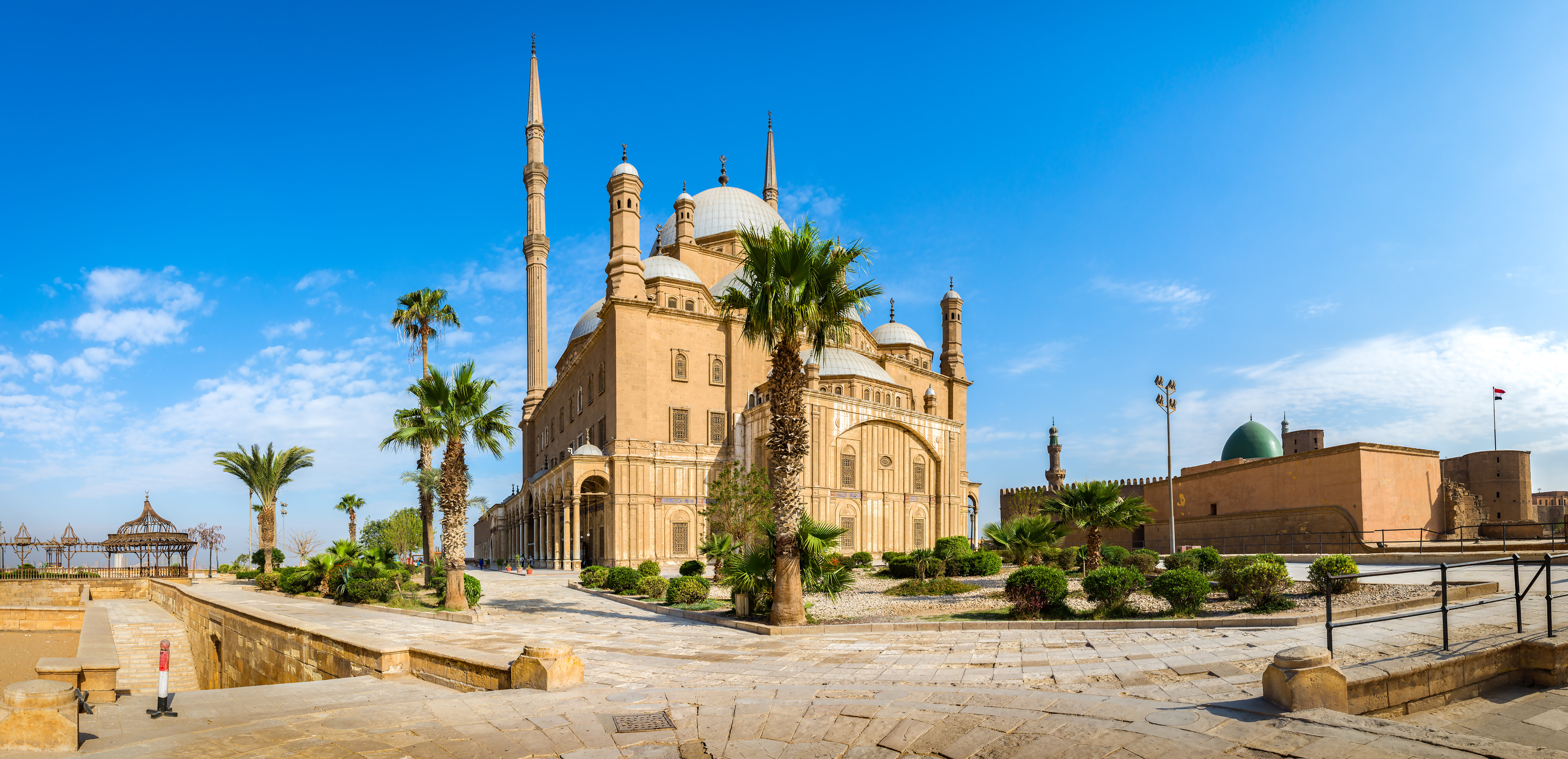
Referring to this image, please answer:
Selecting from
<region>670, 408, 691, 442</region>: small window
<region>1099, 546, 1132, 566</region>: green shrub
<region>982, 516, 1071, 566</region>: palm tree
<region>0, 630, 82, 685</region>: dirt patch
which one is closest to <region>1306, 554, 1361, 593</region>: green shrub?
<region>982, 516, 1071, 566</region>: palm tree

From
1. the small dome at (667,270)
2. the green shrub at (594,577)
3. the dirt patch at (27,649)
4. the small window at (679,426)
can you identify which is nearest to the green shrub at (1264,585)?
the green shrub at (594,577)

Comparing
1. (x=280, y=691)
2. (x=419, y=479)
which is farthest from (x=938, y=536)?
(x=280, y=691)

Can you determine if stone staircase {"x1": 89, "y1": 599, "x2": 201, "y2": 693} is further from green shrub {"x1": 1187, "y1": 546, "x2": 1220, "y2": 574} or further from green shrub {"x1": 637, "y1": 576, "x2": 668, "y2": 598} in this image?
green shrub {"x1": 1187, "y1": 546, "x2": 1220, "y2": 574}

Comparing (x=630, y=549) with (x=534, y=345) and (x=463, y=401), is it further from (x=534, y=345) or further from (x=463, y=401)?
(x=534, y=345)

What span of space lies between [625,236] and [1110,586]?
107ft

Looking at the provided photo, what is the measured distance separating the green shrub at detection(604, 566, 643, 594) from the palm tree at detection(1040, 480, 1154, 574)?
11616mm

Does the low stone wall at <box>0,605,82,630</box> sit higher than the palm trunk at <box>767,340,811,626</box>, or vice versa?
the palm trunk at <box>767,340,811,626</box>

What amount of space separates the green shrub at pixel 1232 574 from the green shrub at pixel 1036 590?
3.16 meters

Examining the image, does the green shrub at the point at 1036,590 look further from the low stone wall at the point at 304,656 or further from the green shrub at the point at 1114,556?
the green shrub at the point at 1114,556

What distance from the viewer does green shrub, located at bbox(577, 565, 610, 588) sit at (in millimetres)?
24984

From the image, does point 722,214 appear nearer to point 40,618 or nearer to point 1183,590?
point 40,618

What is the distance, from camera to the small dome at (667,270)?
44.1m

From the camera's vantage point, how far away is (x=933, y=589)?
20.6 meters

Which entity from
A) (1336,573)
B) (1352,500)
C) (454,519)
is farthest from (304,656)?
(1352,500)
